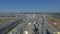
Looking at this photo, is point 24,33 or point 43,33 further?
point 24,33

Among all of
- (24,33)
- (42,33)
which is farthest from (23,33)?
(42,33)

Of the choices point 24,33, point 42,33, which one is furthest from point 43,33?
point 24,33

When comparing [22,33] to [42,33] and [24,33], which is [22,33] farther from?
[42,33]

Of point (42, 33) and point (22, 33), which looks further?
point (22, 33)

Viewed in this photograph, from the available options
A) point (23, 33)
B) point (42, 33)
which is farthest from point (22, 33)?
point (42, 33)

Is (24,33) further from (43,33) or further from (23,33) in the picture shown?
(43,33)

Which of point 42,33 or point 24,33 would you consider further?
point 24,33

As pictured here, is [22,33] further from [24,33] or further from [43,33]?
[43,33]

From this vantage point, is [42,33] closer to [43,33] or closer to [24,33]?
[43,33]
